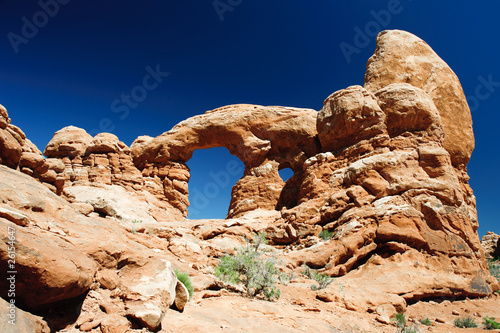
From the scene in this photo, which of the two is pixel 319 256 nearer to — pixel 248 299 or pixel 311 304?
pixel 311 304

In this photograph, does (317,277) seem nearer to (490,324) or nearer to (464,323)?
(464,323)

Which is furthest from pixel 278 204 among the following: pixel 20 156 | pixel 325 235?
pixel 20 156

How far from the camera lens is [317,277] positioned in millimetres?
8914

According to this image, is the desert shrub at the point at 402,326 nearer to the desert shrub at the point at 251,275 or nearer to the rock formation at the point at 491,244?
the desert shrub at the point at 251,275

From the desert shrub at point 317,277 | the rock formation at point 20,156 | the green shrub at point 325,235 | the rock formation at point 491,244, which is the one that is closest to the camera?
the rock formation at point 20,156

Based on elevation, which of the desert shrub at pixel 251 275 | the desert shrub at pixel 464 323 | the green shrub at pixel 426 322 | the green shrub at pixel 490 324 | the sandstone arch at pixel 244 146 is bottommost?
the desert shrub at pixel 251 275

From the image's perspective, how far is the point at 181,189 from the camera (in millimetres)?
21594

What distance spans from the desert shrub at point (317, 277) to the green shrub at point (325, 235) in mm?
1831

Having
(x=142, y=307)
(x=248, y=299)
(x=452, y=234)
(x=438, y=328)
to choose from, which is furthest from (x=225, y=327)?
(x=452, y=234)

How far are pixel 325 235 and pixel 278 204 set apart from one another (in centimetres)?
657

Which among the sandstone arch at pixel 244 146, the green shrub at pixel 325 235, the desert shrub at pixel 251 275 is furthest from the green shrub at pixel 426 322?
the sandstone arch at pixel 244 146

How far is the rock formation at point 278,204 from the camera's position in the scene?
394cm

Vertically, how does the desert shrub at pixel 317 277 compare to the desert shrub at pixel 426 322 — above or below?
above

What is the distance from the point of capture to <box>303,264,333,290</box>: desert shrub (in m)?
8.46
